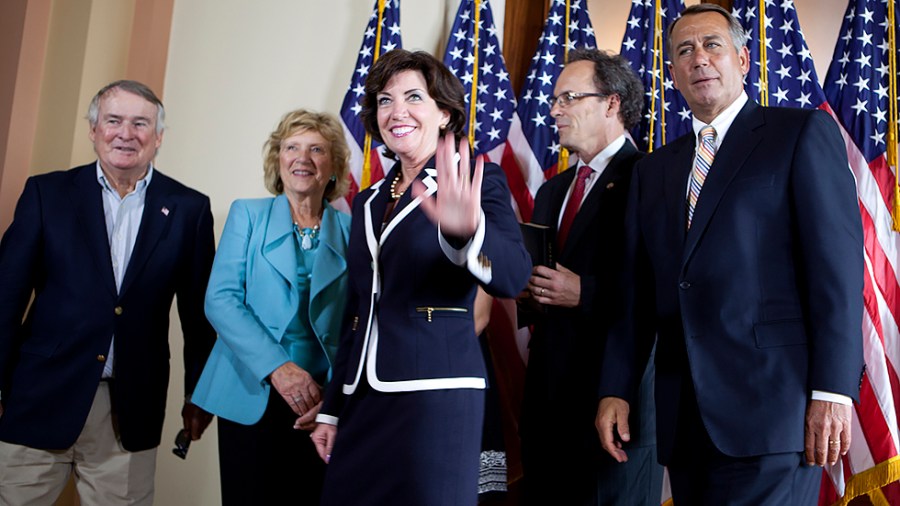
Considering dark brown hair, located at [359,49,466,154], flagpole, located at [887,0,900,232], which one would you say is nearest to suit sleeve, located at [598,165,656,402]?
dark brown hair, located at [359,49,466,154]

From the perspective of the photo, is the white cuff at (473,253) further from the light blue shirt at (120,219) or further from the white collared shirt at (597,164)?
the light blue shirt at (120,219)

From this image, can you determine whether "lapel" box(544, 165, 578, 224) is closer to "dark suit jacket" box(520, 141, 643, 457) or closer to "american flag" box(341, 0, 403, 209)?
"dark suit jacket" box(520, 141, 643, 457)

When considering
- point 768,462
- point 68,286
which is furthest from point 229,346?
point 768,462

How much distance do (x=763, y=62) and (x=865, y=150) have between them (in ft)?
1.77

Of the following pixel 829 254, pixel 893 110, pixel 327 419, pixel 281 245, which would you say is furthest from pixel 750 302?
pixel 893 110

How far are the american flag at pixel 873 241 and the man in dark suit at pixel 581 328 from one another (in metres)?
1.03

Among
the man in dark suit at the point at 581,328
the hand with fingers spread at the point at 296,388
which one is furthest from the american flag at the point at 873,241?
the hand with fingers spread at the point at 296,388

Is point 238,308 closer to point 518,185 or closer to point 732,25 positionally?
point 518,185

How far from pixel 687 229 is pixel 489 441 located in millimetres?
1386

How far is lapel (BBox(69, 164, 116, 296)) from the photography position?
2564mm

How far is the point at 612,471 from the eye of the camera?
2354 mm

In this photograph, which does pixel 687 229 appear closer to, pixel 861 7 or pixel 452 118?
pixel 452 118

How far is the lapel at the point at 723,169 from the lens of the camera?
1921mm

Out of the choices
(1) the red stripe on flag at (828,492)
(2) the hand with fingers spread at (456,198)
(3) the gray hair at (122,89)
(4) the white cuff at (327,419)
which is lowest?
(1) the red stripe on flag at (828,492)
